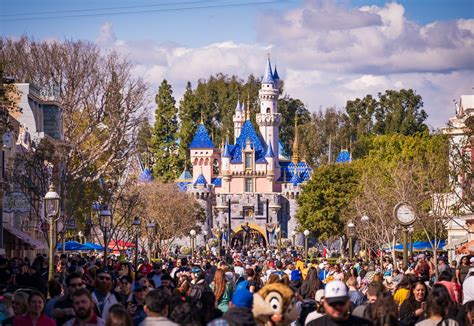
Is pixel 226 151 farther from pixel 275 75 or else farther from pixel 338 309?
pixel 338 309

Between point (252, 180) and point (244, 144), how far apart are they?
438 centimetres

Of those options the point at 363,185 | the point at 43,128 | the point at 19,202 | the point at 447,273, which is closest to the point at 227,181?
the point at 363,185

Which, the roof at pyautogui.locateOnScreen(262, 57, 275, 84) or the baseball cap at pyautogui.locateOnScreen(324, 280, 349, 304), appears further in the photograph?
the roof at pyautogui.locateOnScreen(262, 57, 275, 84)

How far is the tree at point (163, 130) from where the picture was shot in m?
145

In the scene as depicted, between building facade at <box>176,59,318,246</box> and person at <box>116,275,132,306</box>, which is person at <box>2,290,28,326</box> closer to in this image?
person at <box>116,275,132,306</box>

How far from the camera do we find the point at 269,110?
162 meters

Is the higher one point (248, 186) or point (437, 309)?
point (248, 186)

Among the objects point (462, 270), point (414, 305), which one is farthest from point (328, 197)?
point (414, 305)

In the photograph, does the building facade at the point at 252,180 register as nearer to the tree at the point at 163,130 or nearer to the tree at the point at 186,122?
the tree at the point at 186,122

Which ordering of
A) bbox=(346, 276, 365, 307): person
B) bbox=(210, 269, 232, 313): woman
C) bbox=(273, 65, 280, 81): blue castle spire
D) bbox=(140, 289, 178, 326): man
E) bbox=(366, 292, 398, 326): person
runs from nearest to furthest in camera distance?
bbox=(140, 289, 178, 326): man < bbox=(366, 292, 398, 326): person < bbox=(346, 276, 365, 307): person < bbox=(210, 269, 232, 313): woman < bbox=(273, 65, 280, 81): blue castle spire

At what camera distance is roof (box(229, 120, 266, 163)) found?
161 meters

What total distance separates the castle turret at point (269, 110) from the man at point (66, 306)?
471 ft

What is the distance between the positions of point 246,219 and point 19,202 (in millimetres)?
108447

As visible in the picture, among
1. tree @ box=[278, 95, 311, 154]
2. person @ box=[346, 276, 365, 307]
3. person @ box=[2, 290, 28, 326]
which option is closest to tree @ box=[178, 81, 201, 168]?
tree @ box=[278, 95, 311, 154]
